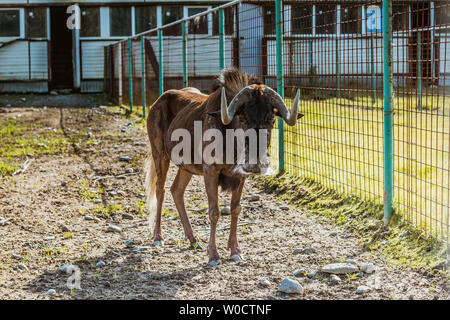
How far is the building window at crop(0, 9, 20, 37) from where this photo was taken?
83.5 feet

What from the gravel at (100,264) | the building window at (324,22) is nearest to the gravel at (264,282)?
the gravel at (100,264)

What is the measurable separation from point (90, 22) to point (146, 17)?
2.31m

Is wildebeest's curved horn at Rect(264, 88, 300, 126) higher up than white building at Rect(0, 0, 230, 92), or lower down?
lower down

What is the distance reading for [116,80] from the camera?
21562 mm

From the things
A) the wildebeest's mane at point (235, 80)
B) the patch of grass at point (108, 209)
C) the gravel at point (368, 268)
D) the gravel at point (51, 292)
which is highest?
the wildebeest's mane at point (235, 80)

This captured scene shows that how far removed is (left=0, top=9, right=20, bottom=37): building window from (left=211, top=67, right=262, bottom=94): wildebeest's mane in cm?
2173

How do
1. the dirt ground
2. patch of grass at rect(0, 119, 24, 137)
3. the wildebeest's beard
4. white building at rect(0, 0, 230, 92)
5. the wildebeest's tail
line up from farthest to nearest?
1. white building at rect(0, 0, 230, 92)
2. patch of grass at rect(0, 119, 24, 137)
3. the wildebeest's tail
4. the wildebeest's beard
5. the dirt ground

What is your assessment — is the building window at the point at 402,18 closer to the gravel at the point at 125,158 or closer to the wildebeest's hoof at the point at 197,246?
the wildebeest's hoof at the point at 197,246

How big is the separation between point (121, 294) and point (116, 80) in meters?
17.4

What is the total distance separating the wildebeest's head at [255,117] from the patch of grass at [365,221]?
146 centimetres

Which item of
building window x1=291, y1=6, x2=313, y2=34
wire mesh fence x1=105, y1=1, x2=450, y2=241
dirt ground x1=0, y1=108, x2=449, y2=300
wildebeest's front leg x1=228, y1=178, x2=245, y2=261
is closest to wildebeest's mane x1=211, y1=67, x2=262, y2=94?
wildebeest's front leg x1=228, y1=178, x2=245, y2=261

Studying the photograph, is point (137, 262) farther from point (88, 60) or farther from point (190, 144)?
point (88, 60)

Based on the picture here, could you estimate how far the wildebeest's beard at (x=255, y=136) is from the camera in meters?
5.17

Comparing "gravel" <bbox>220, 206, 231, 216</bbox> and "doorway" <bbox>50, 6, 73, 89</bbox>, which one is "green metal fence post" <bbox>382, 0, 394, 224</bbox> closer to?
"gravel" <bbox>220, 206, 231, 216</bbox>
